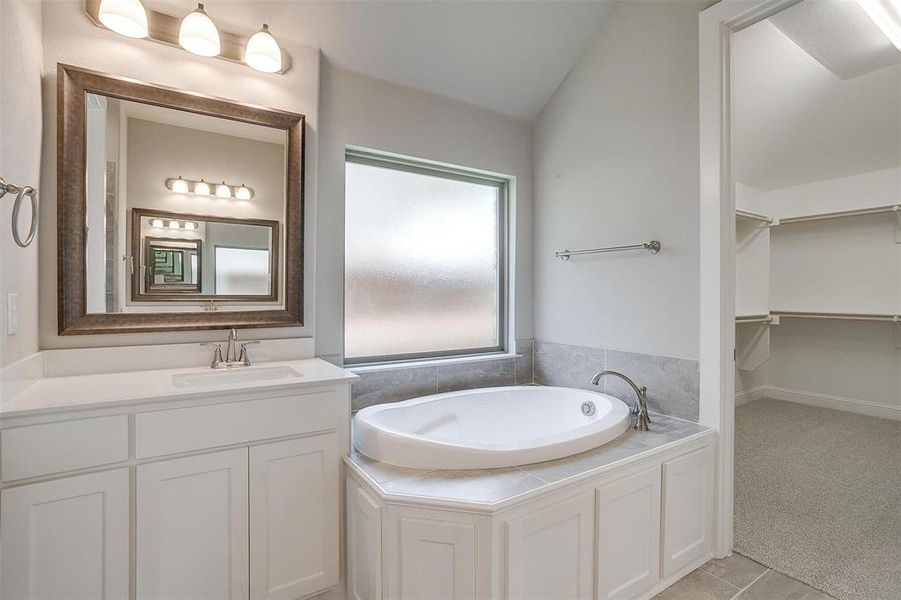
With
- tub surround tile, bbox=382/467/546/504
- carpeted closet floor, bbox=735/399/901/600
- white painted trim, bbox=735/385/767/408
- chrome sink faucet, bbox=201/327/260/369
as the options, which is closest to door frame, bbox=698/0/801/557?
carpeted closet floor, bbox=735/399/901/600

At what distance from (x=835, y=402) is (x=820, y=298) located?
3.38 ft

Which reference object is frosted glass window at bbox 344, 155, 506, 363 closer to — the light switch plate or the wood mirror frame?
the wood mirror frame

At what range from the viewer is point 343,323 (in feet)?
7.77

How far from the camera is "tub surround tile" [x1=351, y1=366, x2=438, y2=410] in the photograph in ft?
7.80

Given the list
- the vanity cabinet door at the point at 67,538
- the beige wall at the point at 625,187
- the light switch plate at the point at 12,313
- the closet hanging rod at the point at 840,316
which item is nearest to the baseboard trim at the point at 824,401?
the closet hanging rod at the point at 840,316

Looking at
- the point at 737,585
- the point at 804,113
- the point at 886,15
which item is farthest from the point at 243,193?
the point at 804,113

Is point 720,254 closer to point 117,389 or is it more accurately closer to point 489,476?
point 489,476

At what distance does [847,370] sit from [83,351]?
19.1 feet

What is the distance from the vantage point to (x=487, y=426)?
250 centimetres

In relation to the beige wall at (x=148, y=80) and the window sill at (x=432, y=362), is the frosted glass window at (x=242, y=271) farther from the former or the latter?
the window sill at (x=432, y=362)

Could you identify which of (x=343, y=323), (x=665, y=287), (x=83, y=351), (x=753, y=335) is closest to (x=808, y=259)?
(x=753, y=335)

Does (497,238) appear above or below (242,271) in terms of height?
above

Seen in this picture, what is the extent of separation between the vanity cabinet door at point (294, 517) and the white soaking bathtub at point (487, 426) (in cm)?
20

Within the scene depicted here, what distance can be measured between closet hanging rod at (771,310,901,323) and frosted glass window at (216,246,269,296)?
4677mm
